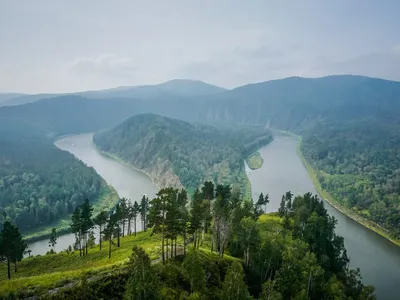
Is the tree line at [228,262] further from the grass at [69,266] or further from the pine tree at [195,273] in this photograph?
the grass at [69,266]

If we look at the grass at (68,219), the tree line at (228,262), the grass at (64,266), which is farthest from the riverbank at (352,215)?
the grass at (68,219)

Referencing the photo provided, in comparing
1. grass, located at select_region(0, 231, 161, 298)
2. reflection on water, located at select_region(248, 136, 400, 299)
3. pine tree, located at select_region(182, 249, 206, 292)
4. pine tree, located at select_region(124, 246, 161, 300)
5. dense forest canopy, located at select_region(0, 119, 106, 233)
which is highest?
pine tree, located at select_region(124, 246, 161, 300)

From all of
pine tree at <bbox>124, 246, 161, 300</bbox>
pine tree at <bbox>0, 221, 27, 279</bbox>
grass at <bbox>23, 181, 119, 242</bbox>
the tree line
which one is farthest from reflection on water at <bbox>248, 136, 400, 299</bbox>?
pine tree at <bbox>0, 221, 27, 279</bbox>

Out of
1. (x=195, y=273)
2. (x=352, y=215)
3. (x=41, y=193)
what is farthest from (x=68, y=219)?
(x=352, y=215)

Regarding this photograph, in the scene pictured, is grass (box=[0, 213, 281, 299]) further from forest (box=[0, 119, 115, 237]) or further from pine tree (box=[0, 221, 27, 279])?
forest (box=[0, 119, 115, 237])

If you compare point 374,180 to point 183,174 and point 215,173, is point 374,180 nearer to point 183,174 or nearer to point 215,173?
point 215,173

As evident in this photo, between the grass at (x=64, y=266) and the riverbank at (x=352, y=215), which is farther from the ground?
the grass at (x=64, y=266)
